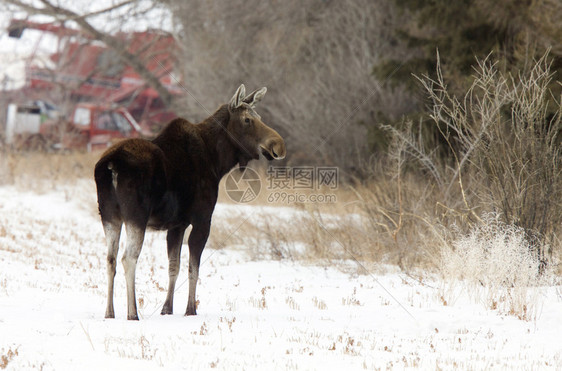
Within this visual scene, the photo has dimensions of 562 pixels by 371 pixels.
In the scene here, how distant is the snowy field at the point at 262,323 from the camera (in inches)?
222

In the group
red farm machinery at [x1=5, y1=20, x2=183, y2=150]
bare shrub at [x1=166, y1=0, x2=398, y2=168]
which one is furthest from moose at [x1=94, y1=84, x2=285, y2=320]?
red farm machinery at [x1=5, y1=20, x2=183, y2=150]

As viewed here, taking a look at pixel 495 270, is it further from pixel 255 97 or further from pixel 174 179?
pixel 174 179

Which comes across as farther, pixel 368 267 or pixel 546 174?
pixel 368 267

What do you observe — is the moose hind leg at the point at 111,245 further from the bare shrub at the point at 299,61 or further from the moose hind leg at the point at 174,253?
the bare shrub at the point at 299,61

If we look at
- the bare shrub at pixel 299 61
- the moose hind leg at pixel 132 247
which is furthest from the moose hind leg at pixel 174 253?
the bare shrub at pixel 299 61

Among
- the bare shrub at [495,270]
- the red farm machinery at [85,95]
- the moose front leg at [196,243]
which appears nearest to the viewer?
the moose front leg at [196,243]

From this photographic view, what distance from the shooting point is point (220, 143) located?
25.0 feet

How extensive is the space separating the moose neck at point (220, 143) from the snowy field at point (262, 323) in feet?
5.54

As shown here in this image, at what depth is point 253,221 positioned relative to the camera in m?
15.6

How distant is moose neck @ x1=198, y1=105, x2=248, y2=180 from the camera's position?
7.57m

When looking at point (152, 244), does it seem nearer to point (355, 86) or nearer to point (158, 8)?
point (355, 86)

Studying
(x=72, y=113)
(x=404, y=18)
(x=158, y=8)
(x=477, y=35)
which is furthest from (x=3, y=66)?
(x=477, y=35)

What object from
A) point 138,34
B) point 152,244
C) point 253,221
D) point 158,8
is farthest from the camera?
point 138,34

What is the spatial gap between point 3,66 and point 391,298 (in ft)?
99.5
